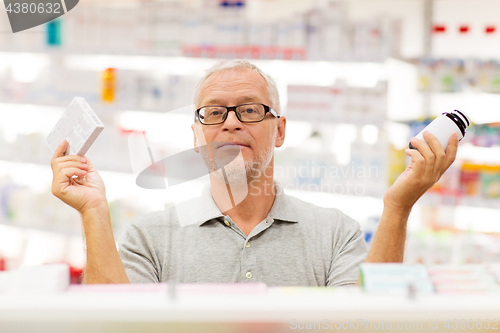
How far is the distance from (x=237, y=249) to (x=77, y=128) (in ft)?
1.86

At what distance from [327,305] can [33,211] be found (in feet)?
9.96

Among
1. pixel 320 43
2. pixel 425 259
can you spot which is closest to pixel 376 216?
pixel 425 259

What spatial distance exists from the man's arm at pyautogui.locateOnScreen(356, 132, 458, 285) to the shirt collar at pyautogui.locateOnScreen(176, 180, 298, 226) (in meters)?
0.35

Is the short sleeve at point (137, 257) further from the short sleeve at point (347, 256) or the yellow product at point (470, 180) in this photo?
the yellow product at point (470, 180)

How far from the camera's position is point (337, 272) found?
122 cm

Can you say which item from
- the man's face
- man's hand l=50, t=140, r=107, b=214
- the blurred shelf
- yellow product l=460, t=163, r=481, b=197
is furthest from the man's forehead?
the blurred shelf

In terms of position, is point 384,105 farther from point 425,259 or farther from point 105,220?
A: point 105,220

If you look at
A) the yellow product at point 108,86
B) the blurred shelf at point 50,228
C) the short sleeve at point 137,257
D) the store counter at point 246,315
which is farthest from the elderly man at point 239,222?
the blurred shelf at point 50,228

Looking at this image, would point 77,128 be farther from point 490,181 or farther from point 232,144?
point 490,181

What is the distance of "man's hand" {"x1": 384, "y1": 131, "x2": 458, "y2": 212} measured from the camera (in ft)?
2.94

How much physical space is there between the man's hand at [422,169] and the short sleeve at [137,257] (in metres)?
0.68

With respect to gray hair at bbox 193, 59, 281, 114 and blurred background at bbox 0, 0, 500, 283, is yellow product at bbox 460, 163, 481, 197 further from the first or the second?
gray hair at bbox 193, 59, 281, 114

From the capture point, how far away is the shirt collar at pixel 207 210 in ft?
4.26

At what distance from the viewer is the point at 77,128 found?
923 mm
